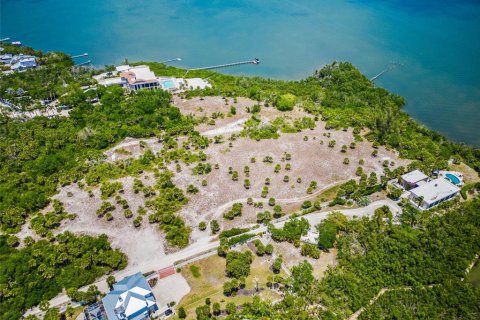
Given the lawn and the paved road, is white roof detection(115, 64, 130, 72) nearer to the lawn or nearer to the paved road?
the paved road

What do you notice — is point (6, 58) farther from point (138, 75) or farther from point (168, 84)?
point (168, 84)

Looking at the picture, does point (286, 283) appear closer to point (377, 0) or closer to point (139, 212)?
point (139, 212)

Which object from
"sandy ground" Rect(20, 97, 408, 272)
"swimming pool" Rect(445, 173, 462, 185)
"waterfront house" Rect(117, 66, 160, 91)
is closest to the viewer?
"sandy ground" Rect(20, 97, 408, 272)

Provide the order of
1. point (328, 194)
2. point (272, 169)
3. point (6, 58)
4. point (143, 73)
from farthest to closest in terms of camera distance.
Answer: point (6, 58)
point (143, 73)
point (272, 169)
point (328, 194)

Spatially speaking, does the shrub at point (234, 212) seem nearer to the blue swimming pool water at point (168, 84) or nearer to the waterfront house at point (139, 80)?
the blue swimming pool water at point (168, 84)

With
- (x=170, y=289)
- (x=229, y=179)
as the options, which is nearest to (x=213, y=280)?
(x=170, y=289)

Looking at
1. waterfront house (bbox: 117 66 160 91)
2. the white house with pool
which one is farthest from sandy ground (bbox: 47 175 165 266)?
the white house with pool

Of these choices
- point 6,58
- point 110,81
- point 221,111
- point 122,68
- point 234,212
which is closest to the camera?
point 234,212

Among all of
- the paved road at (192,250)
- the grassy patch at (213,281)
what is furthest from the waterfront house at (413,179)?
the grassy patch at (213,281)
